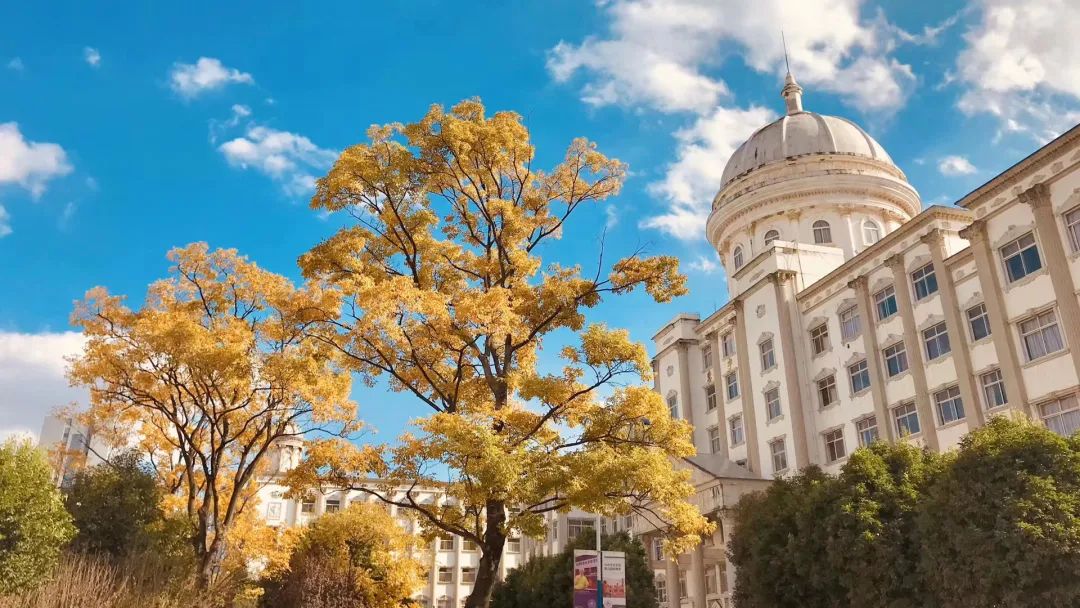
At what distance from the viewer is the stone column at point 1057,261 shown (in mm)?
21266

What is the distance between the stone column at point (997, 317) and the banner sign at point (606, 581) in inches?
533

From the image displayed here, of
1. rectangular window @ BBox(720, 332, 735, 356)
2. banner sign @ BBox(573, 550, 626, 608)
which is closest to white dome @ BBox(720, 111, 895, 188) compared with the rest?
rectangular window @ BBox(720, 332, 735, 356)

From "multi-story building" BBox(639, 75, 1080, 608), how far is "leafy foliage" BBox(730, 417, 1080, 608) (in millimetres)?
4007

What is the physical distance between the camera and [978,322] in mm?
24797

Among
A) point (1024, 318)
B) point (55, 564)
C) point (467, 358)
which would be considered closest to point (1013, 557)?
point (467, 358)

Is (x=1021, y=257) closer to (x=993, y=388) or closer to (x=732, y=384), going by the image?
(x=993, y=388)

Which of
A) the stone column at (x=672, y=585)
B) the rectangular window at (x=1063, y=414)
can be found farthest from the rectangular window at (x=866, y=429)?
the stone column at (x=672, y=585)

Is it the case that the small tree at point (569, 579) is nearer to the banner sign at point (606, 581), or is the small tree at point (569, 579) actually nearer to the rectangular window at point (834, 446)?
the rectangular window at point (834, 446)

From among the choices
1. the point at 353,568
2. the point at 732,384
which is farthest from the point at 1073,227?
the point at 353,568

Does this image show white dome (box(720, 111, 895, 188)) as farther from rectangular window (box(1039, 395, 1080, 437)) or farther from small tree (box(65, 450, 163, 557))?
small tree (box(65, 450, 163, 557))

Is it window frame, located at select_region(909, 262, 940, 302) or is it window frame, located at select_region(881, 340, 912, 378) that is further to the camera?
window frame, located at select_region(881, 340, 912, 378)

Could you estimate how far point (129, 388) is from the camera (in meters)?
19.6

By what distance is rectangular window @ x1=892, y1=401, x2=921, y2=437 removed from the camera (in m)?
26.7

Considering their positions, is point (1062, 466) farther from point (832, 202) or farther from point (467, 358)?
point (832, 202)
